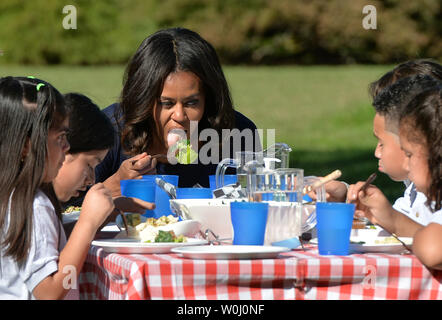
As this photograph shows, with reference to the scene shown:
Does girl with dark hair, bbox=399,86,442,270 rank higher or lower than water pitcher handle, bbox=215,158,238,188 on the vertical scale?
higher

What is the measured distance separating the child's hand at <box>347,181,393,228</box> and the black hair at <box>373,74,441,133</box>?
16.0 inches

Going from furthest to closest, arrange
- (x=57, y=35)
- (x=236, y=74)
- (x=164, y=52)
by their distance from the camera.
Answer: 1. (x=57, y=35)
2. (x=236, y=74)
3. (x=164, y=52)

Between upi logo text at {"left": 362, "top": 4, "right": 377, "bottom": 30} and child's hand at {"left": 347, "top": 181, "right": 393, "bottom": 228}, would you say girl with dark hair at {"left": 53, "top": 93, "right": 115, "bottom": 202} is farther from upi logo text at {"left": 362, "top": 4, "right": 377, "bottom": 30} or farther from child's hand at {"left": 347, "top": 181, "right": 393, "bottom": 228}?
upi logo text at {"left": 362, "top": 4, "right": 377, "bottom": 30}

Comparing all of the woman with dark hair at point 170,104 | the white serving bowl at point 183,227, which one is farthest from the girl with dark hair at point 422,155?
the woman with dark hair at point 170,104

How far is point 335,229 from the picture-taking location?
7.54ft

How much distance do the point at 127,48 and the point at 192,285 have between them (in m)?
32.7

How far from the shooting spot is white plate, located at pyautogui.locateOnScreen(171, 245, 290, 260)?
212 cm

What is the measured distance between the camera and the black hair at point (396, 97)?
9.24ft

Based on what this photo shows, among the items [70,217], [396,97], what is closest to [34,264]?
[70,217]

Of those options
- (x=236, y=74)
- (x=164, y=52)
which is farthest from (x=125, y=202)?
(x=236, y=74)

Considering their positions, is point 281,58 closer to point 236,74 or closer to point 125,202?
point 236,74

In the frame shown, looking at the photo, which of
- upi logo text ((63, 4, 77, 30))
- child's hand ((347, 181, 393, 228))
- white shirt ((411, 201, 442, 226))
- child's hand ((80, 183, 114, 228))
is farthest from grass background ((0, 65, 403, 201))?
child's hand ((80, 183, 114, 228))

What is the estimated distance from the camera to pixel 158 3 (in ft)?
116

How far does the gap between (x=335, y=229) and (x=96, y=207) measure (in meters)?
0.78
